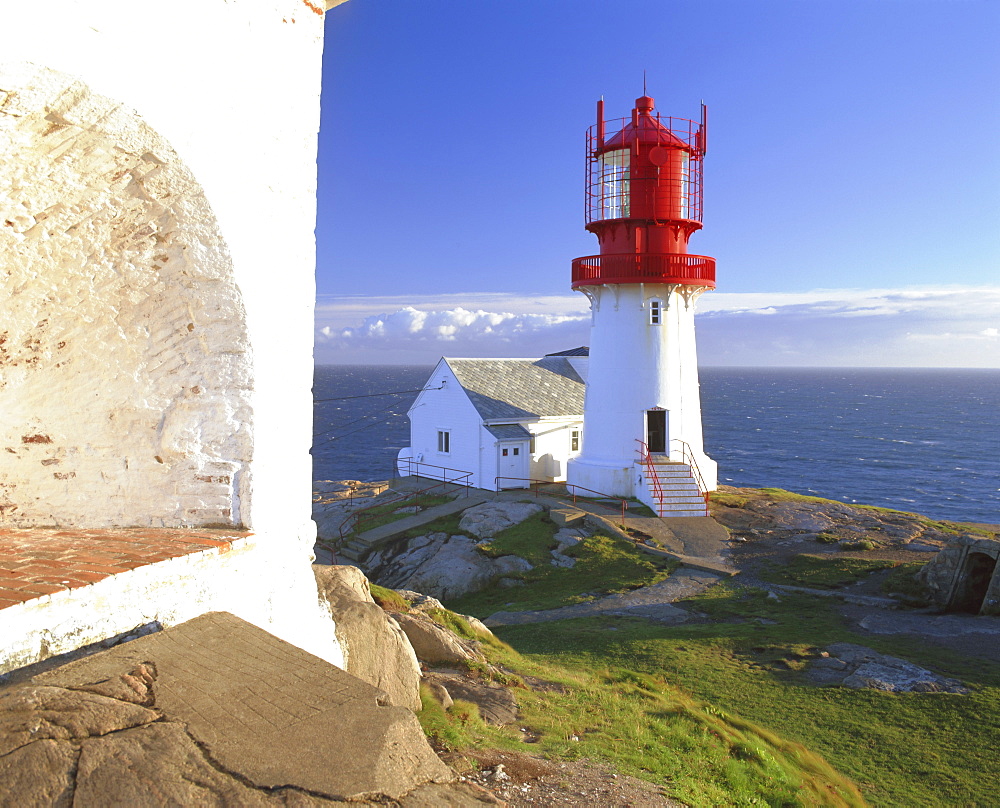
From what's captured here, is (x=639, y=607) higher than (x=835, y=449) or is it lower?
higher

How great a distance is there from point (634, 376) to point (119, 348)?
19613mm

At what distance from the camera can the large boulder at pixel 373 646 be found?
546 cm

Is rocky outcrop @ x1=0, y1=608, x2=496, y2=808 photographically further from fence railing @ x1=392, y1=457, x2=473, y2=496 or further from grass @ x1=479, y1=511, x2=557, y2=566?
fence railing @ x1=392, y1=457, x2=473, y2=496

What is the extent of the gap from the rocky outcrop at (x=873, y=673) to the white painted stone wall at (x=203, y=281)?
26.5 ft

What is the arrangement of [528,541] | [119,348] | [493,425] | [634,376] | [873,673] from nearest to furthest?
[119,348]
[873,673]
[528,541]
[634,376]
[493,425]

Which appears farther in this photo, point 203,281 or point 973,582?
point 973,582

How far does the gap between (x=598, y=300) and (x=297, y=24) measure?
19263 mm

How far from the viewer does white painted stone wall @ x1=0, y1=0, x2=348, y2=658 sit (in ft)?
13.0

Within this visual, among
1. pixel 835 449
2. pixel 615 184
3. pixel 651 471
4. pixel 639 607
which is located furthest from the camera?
pixel 835 449

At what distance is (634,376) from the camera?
2284cm

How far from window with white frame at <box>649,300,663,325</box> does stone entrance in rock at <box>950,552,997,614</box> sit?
1123 cm

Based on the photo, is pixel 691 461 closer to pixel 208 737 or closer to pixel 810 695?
pixel 810 695

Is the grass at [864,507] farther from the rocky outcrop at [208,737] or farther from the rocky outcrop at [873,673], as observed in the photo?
the rocky outcrop at [208,737]

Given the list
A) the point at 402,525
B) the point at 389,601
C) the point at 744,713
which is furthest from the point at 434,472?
the point at 744,713
